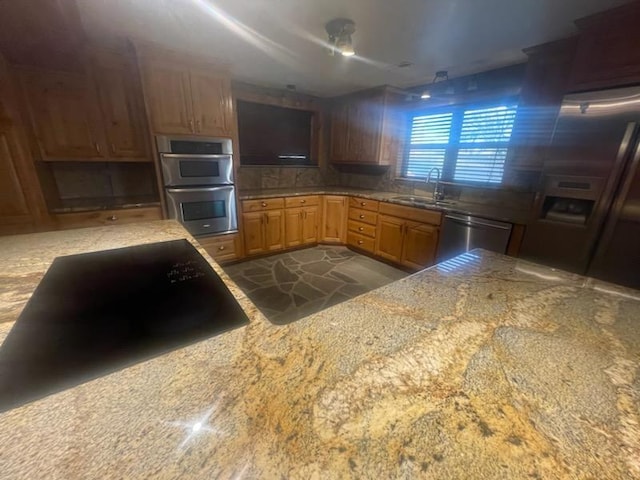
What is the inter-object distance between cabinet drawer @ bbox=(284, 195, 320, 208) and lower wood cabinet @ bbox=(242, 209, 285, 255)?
6.5 inches

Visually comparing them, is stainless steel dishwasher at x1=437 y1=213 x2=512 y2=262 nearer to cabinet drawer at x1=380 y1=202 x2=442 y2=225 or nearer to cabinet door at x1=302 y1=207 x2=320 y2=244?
cabinet drawer at x1=380 y1=202 x2=442 y2=225

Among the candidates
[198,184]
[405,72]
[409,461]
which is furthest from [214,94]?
[409,461]

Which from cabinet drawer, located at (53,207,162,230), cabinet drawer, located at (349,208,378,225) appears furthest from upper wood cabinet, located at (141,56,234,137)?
cabinet drawer, located at (349,208,378,225)

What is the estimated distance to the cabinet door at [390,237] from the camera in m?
3.30

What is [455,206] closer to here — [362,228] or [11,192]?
[362,228]

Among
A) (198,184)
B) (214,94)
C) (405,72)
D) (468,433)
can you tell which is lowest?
(468,433)

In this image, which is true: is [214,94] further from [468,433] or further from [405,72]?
[468,433]

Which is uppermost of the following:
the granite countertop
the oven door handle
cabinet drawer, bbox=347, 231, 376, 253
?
the oven door handle

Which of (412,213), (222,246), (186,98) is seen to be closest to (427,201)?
(412,213)

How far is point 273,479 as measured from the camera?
1.18ft

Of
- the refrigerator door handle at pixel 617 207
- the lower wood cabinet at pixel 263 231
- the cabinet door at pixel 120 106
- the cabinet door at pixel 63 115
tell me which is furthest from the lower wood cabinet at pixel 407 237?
the cabinet door at pixel 63 115

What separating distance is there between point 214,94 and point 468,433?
10.7 ft

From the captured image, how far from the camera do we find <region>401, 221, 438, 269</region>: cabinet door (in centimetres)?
294

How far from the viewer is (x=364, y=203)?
370 centimetres
